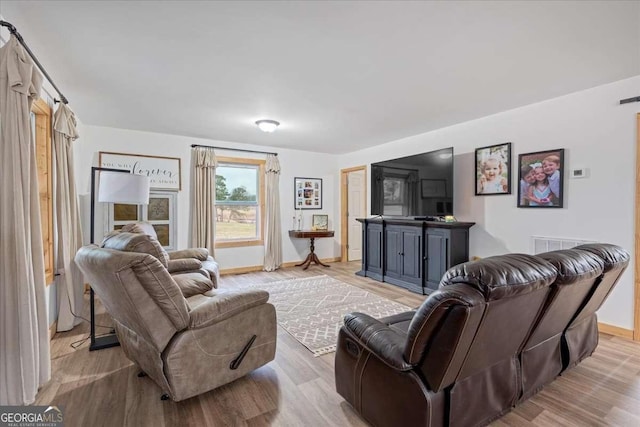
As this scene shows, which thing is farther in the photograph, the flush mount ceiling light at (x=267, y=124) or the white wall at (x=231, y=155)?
the white wall at (x=231, y=155)

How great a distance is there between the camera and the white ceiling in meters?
1.86

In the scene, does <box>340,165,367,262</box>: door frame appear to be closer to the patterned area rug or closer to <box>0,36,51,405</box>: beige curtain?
the patterned area rug

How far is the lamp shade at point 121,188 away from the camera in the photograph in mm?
2744

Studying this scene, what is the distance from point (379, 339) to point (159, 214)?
4.47m

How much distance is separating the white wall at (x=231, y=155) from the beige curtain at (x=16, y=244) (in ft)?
8.81

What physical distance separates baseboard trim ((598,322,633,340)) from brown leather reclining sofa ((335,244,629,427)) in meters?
1.39

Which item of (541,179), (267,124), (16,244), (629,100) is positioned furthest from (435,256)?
(16,244)

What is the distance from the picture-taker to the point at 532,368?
187 centimetres

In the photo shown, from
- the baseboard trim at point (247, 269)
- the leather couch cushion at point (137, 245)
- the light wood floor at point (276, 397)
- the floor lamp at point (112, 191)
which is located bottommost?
the light wood floor at point (276, 397)

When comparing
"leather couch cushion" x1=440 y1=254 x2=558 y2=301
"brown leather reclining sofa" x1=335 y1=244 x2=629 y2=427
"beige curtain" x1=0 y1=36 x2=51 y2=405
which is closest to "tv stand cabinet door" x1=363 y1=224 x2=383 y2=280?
"brown leather reclining sofa" x1=335 y1=244 x2=629 y2=427

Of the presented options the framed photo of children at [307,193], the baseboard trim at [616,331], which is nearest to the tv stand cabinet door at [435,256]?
the baseboard trim at [616,331]

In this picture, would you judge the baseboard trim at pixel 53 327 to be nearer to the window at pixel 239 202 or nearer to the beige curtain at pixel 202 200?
the beige curtain at pixel 202 200

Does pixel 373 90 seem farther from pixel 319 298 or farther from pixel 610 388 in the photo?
pixel 610 388

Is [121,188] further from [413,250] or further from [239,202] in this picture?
[413,250]
